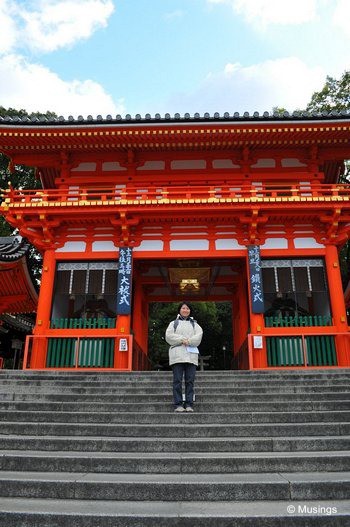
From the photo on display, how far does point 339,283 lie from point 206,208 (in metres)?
4.58

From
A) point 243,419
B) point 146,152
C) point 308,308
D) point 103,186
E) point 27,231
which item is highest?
point 146,152

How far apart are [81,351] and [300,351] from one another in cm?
623

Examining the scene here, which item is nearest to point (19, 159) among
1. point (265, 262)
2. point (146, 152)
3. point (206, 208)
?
point (146, 152)

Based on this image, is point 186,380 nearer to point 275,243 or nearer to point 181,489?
point 181,489

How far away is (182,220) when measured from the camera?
12.4m

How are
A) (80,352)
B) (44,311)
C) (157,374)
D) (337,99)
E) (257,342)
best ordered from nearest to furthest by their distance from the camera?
(157,374) → (257,342) → (80,352) → (44,311) → (337,99)

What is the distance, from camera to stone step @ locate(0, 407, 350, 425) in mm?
5977

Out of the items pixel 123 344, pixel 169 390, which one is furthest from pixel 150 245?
pixel 169 390

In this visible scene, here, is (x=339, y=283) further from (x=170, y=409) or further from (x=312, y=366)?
(x=170, y=409)

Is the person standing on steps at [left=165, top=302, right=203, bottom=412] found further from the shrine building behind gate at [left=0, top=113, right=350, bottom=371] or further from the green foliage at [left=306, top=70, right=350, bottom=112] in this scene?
the green foliage at [left=306, top=70, right=350, bottom=112]

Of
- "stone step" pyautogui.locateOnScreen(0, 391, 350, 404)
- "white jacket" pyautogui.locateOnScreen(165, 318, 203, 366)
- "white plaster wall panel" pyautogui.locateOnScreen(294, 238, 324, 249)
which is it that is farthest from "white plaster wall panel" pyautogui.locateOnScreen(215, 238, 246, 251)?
"white jacket" pyautogui.locateOnScreen(165, 318, 203, 366)

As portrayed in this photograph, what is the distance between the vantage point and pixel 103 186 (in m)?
13.5

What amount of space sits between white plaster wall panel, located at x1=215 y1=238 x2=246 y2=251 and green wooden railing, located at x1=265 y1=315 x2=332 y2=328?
2452 mm

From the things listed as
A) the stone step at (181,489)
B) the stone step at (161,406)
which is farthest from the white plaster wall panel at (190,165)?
the stone step at (181,489)
